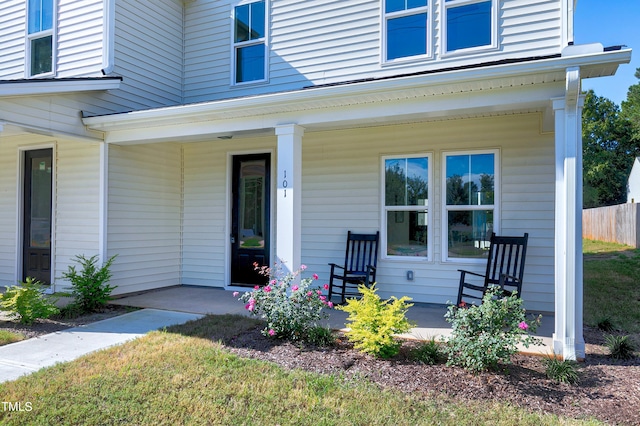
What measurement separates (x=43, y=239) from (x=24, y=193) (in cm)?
92

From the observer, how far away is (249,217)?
735 cm

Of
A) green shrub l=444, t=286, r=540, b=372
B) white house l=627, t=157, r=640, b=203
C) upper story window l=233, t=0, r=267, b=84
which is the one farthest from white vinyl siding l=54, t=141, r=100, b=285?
white house l=627, t=157, r=640, b=203

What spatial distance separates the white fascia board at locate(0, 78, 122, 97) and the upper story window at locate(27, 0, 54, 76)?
1.93 metres

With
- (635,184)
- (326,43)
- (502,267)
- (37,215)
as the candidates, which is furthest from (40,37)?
(635,184)

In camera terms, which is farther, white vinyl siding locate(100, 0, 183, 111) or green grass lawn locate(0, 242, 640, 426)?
white vinyl siding locate(100, 0, 183, 111)

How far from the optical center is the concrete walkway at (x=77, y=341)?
12.4 feet

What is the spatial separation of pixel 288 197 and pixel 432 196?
7.10 feet

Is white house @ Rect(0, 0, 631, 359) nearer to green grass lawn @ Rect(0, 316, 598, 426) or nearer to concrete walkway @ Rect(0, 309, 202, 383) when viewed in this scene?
concrete walkway @ Rect(0, 309, 202, 383)

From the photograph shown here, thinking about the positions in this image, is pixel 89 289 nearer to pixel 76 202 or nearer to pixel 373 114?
pixel 76 202

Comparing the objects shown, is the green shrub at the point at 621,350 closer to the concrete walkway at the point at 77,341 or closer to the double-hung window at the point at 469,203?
the double-hung window at the point at 469,203

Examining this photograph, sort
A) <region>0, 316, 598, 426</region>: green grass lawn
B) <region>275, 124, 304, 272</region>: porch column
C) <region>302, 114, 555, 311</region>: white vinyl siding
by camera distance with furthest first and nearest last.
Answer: <region>302, 114, 555, 311</region>: white vinyl siding < <region>275, 124, 304, 272</region>: porch column < <region>0, 316, 598, 426</region>: green grass lawn

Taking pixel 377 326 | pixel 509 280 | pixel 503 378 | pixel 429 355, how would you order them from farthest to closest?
pixel 509 280
pixel 377 326
pixel 429 355
pixel 503 378

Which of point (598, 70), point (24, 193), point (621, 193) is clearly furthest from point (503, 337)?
point (621, 193)

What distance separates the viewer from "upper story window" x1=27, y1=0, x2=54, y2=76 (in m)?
7.40
